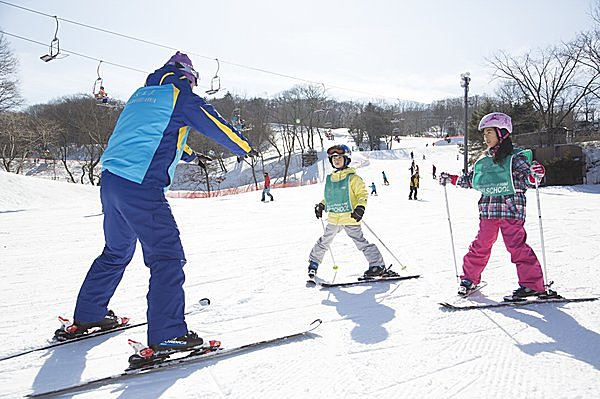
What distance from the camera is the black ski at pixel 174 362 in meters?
2.43

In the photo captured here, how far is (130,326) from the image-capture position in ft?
11.5

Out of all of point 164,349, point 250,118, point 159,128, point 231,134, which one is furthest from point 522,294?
point 250,118

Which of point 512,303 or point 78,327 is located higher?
point 78,327

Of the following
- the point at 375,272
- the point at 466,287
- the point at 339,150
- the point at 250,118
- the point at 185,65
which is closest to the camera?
the point at 185,65

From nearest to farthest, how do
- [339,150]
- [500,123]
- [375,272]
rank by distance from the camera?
[500,123] < [375,272] < [339,150]

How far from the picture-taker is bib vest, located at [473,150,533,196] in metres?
3.92

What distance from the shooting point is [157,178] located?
290 centimetres

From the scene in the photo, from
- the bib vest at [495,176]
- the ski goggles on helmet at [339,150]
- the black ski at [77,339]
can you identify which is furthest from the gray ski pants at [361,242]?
the black ski at [77,339]

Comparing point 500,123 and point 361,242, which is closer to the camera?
point 500,123

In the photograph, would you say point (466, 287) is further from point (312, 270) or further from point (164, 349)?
point (164, 349)

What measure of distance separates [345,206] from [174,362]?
2776 millimetres

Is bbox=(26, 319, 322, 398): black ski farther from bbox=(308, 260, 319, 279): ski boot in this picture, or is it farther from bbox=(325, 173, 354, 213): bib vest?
bbox=(325, 173, 354, 213): bib vest

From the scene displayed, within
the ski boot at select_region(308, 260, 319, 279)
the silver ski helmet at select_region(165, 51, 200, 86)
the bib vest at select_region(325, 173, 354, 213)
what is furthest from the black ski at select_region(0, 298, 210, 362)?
the bib vest at select_region(325, 173, 354, 213)

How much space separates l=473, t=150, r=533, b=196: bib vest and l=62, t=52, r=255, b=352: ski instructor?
7.64 feet
